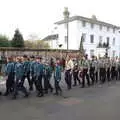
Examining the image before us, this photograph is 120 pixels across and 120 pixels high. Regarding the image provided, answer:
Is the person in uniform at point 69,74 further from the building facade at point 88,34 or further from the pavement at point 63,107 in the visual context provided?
the building facade at point 88,34

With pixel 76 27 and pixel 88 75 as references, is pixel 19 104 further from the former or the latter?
pixel 76 27

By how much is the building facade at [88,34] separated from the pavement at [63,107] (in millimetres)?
35459

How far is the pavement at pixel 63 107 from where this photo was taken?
275 inches

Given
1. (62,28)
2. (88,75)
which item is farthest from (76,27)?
(88,75)

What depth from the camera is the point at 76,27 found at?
1860 inches

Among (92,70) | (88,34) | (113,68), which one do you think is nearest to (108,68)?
(113,68)

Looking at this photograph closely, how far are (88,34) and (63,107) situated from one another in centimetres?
4226

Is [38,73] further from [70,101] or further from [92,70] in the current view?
[92,70]

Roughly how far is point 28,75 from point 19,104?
7.20 feet

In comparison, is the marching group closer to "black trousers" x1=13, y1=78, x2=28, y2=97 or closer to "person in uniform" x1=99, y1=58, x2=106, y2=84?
"black trousers" x1=13, y1=78, x2=28, y2=97

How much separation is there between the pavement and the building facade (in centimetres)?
3546

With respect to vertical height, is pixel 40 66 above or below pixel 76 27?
below

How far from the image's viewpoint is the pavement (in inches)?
275

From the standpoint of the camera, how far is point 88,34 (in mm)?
49594
